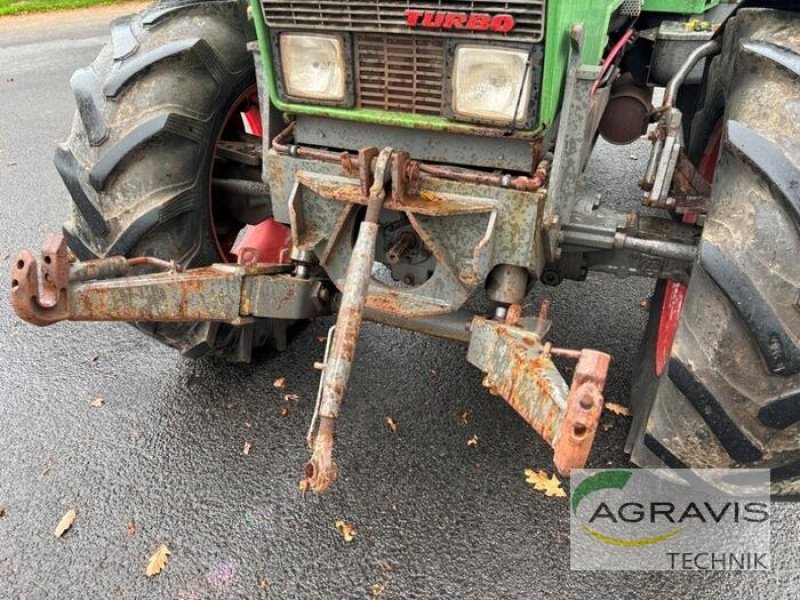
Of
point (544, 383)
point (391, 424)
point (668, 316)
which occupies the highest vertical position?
point (544, 383)

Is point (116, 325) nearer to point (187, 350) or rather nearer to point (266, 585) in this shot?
point (187, 350)

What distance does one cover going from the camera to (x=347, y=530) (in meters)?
2.66

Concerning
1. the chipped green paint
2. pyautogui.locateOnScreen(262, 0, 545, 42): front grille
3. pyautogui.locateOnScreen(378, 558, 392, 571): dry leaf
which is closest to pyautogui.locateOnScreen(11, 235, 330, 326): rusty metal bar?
the chipped green paint

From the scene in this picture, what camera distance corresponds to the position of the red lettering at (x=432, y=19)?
2.07 metres

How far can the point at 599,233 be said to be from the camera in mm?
2553

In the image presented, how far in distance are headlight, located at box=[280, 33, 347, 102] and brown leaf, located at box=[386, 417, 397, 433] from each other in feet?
4.86

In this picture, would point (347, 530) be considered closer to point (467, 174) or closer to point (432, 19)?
point (467, 174)

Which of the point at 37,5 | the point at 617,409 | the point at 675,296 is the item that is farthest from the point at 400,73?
the point at 37,5

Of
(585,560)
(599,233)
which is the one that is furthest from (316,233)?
(585,560)

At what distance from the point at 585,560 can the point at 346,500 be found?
36.7 inches

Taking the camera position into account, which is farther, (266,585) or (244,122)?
(244,122)

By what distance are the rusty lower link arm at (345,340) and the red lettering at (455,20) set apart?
0.43 m

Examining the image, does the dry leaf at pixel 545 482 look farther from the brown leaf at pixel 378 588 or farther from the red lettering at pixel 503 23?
the red lettering at pixel 503 23

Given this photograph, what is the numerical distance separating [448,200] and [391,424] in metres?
1.22
